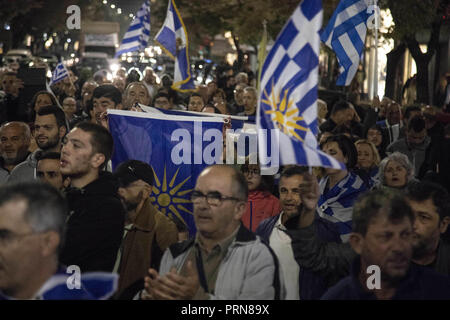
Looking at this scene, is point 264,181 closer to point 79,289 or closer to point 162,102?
point 79,289

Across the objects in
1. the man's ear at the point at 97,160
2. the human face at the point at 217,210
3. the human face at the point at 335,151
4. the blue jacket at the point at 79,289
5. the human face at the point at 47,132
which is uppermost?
the human face at the point at 47,132

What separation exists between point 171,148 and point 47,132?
129 cm

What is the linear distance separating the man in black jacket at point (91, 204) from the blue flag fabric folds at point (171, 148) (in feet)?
4.55

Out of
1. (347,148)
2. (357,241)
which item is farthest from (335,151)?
(357,241)

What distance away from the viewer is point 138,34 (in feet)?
49.0

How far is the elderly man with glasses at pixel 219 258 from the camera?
13.3 ft

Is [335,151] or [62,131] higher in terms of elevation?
[62,131]

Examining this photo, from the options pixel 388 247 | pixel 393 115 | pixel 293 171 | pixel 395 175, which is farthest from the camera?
pixel 393 115

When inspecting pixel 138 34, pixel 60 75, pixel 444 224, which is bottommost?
pixel 444 224

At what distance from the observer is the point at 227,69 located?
26906mm

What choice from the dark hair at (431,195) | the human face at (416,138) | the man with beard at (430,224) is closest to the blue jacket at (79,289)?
the man with beard at (430,224)

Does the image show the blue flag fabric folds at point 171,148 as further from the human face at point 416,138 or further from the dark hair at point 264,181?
the human face at point 416,138
